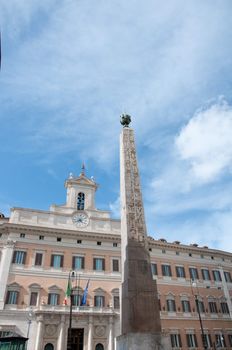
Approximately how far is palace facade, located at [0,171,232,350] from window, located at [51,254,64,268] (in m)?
0.09

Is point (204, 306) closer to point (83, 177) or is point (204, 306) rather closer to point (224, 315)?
point (224, 315)

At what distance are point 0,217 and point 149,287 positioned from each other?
2188 centimetres

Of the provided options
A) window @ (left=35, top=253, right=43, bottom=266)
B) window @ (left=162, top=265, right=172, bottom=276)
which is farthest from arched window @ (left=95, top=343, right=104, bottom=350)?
window @ (left=162, top=265, right=172, bottom=276)

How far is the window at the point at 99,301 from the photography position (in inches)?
974

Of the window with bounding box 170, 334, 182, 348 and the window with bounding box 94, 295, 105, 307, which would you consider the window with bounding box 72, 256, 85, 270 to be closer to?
the window with bounding box 94, 295, 105, 307

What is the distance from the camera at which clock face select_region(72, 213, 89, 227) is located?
27984mm

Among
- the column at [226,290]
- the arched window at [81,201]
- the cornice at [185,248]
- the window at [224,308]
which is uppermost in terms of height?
the arched window at [81,201]

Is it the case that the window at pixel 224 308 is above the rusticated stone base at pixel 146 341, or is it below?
above

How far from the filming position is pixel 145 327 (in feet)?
27.7

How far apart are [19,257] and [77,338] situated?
26.5 feet

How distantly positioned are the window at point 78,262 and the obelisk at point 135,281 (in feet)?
53.3

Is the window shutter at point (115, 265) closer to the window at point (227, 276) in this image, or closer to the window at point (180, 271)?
the window at point (180, 271)

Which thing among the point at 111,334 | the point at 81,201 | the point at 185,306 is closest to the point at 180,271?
the point at 185,306

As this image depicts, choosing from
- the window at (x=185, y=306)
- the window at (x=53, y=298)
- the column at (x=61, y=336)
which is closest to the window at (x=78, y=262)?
the window at (x=53, y=298)
